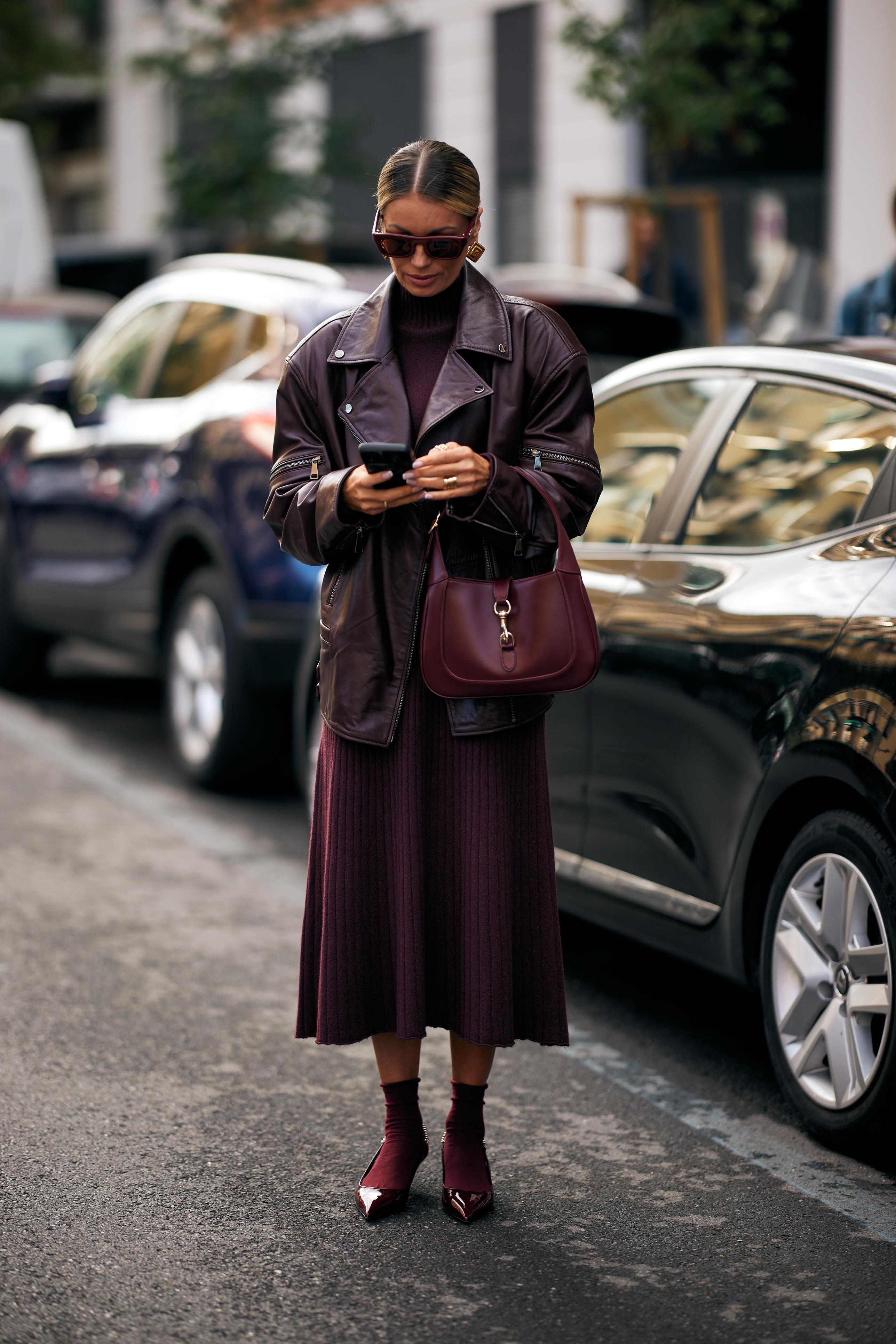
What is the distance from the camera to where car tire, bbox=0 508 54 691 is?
28.5ft

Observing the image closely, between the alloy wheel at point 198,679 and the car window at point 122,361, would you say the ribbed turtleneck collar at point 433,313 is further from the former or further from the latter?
the car window at point 122,361

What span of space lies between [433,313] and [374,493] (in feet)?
1.33

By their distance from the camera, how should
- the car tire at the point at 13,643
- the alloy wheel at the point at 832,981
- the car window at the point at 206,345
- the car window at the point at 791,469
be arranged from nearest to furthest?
the alloy wheel at the point at 832,981 < the car window at the point at 791,469 < the car window at the point at 206,345 < the car tire at the point at 13,643

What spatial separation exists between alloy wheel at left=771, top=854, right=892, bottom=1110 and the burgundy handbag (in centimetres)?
78

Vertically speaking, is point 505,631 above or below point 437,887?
above

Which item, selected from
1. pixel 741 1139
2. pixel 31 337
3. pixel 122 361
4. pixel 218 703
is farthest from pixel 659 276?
pixel 741 1139

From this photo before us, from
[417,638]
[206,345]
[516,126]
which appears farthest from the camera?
[516,126]

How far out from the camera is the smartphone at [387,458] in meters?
3.01

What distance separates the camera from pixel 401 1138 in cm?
340

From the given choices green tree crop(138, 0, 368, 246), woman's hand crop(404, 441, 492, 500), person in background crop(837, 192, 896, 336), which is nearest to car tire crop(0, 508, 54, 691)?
person in background crop(837, 192, 896, 336)

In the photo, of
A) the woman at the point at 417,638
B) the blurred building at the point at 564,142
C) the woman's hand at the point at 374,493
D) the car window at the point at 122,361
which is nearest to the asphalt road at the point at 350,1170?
the woman at the point at 417,638

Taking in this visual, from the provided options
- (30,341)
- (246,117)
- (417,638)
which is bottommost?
(417,638)

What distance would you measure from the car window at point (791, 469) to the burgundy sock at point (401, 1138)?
1.50 meters

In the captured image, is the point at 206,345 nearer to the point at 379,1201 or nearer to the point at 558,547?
the point at 558,547
